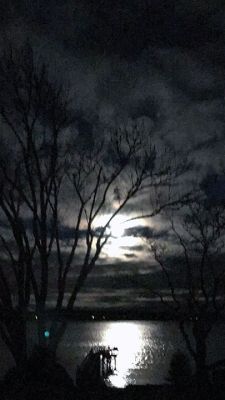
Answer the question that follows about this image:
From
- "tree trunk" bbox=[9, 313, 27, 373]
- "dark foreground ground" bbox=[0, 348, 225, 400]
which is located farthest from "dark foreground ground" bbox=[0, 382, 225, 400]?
"tree trunk" bbox=[9, 313, 27, 373]

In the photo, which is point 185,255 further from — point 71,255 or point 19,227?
point 19,227

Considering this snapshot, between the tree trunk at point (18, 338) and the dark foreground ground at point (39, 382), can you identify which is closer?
the dark foreground ground at point (39, 382)

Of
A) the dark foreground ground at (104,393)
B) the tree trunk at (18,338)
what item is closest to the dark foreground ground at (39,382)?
the dark foreground ground at (104,393)

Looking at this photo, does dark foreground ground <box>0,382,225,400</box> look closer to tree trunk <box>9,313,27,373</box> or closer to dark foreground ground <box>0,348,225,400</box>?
dark foreground ground <box>0,348,225,400</box>

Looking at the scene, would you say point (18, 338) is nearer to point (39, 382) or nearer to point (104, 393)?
point (39, 382)

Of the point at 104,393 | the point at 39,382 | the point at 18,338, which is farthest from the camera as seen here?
the point at 104,393

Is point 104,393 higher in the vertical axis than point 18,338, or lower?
lower

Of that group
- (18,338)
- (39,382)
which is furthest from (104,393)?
(18,338)

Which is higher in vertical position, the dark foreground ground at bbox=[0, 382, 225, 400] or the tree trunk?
the tree trunk

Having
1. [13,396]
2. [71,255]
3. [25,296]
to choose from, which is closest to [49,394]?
[13,396]

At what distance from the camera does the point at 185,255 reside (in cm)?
2369

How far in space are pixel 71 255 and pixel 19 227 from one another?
1.85m

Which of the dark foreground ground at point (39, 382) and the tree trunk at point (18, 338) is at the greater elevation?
the tree trunk at point (18, 338)

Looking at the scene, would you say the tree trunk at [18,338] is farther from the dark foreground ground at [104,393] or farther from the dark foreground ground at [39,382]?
the dark foreground ground at [104,393]
